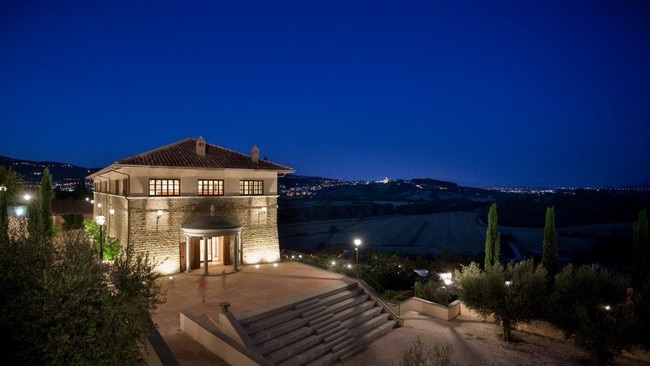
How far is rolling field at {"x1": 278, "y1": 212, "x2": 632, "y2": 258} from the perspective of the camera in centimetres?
5678

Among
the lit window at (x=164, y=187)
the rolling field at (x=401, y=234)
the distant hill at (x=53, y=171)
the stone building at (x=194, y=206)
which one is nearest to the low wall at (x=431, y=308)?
the stone building at (x=194, y=206)

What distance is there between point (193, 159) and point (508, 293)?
55.4ft

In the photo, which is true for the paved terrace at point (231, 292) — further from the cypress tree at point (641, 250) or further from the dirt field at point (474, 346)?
the cypress tree at point (641, 250)

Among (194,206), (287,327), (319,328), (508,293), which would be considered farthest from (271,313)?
(508,293)

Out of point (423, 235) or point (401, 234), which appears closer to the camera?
point (423, 235)

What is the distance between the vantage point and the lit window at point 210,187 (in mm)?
20328

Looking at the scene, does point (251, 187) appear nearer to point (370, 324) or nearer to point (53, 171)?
point (370, 324)

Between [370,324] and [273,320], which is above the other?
[273,320]

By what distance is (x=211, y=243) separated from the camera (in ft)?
72.8

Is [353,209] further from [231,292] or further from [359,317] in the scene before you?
[231,292]

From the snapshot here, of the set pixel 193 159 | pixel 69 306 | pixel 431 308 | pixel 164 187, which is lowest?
pixel 431 308

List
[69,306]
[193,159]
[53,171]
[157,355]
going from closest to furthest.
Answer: [69,306], [157,355], [193,159], [53,171]

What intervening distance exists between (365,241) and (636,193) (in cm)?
4620

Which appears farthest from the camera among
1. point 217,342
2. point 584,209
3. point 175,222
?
point 584,209
